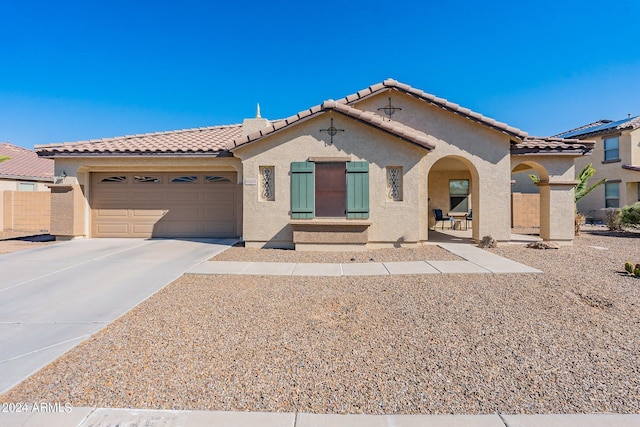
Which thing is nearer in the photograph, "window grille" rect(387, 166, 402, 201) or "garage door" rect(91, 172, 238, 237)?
"window grille" rect(387, 166, 402, 201)

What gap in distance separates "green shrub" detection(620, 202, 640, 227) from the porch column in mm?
6722

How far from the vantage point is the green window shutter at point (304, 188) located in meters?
9.80

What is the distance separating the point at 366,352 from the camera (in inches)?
142

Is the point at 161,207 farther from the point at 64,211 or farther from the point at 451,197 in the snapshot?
the point at 451,197

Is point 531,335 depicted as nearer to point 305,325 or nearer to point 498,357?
point 498,357

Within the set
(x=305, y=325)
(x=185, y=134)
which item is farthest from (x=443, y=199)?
(x=305, y=325)

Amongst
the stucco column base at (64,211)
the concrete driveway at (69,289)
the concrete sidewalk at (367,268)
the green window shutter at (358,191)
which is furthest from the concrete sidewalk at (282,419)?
the stucco column base at (64,211)

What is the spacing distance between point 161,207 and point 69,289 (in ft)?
21.0

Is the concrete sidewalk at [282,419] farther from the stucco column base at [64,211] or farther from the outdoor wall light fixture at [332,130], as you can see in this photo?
the stucco column base at [64,211]

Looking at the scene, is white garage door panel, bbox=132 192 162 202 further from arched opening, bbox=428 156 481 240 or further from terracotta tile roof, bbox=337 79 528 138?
arched opening, bbox=428 156 481 240

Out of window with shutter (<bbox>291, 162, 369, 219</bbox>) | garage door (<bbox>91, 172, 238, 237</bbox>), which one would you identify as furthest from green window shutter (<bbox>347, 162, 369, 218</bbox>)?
garage door (<bbox>91, 172, 238, 237</bbox>)

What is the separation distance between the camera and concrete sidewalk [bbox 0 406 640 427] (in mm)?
2492

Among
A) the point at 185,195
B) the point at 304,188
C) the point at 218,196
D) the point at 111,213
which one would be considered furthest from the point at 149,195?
the point at 304,188

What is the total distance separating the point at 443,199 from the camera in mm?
16109
